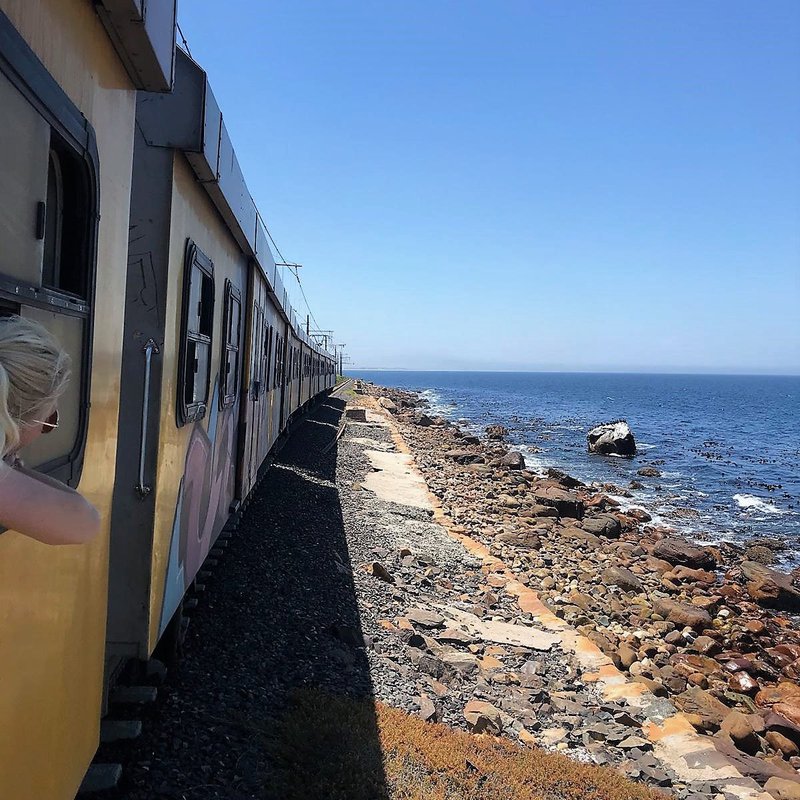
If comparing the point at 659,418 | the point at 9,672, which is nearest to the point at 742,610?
the point at 9,672

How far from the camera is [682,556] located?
688 inches

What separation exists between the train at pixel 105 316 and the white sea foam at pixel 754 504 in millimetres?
27696

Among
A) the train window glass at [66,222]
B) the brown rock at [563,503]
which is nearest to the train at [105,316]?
the train window glass at [66,222]

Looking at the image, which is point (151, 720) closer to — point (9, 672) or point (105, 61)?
point (9, 672)

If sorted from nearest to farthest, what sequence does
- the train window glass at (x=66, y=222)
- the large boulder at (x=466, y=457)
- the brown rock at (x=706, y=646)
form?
1. the train window glass at (x=66, y=222)
2. the brown rock at (x=706, y=646)
3. the large boulder at (x=466, y=457)

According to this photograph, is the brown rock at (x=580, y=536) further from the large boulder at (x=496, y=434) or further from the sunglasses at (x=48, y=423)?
the large boulder at (x=496, y=434)

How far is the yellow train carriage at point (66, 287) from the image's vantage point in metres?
1.77

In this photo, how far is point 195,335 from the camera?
4406 mm

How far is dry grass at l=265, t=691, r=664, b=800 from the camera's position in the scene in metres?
4.61

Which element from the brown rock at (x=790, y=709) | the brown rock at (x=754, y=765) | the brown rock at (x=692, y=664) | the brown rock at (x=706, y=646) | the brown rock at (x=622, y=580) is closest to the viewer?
the brown rock at (x=754, y=765)

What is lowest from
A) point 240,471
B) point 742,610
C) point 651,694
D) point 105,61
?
point 742,610

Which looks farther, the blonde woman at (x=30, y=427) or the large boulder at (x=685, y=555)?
the large boulder at (x=685, y=555)

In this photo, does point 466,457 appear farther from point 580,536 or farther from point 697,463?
point 697,463

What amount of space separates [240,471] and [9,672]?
17.9 ft
